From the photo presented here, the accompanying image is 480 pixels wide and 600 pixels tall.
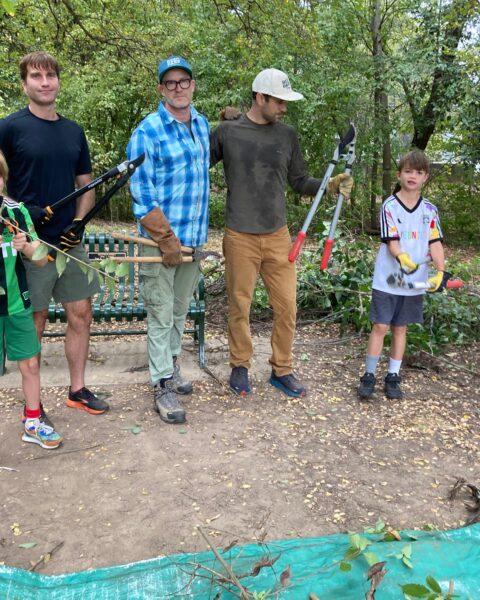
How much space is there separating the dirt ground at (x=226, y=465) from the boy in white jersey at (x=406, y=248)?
611mm

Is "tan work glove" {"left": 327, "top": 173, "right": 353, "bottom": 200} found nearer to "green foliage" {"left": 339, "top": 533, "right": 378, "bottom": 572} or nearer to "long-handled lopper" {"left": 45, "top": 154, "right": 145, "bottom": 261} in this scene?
"long-handled lopper" {"left": 45, "top": 154, "right": 145, "bottom": 261}

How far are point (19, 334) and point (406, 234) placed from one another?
2325mm

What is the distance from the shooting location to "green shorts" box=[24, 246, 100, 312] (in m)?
3.05

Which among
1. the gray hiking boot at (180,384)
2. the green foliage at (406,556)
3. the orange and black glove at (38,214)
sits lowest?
the gray hiking boot at (180,384)

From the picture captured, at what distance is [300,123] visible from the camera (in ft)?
27.0

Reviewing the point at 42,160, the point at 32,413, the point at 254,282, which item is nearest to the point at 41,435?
A: the point at 32,413

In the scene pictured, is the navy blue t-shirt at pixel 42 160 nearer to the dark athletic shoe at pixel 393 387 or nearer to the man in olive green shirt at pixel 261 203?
the man in olive green shirt at pixel 261 203

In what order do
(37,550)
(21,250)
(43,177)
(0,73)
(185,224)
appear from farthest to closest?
(0,73)
(185,224)
(43,177)
(21,250)
(37,550)

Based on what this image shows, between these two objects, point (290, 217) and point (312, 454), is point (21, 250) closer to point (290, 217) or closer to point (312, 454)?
point (312, 454)

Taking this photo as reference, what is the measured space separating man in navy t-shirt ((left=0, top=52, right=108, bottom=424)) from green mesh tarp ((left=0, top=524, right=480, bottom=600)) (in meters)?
1.48

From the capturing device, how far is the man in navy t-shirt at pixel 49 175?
288 cm

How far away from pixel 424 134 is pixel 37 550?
8938mm

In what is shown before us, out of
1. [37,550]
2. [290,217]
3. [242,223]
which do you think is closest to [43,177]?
[242,223]

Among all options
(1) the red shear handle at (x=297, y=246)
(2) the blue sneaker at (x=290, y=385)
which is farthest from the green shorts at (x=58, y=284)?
(2) the blue sneaker at (x=290, y=385)
